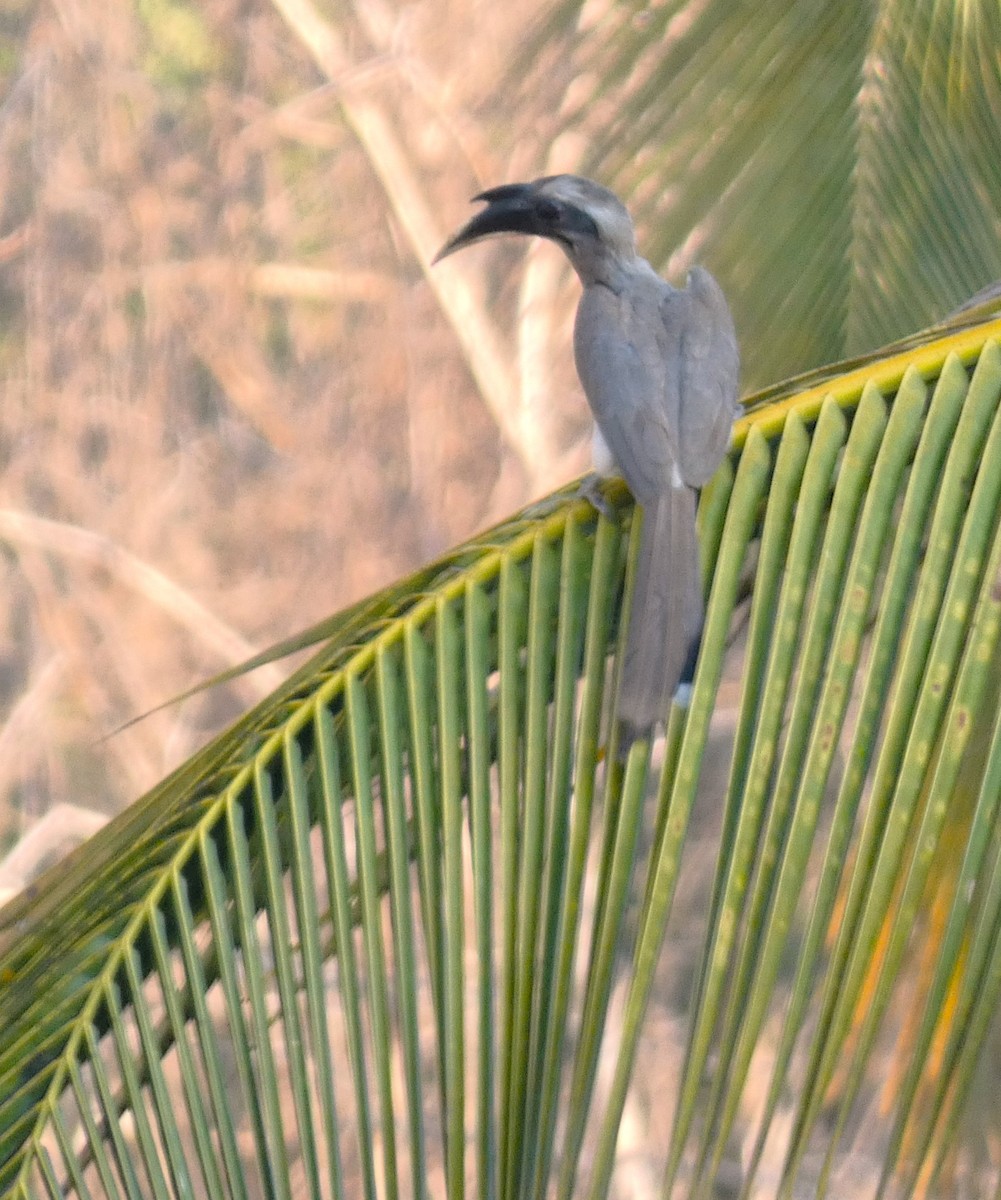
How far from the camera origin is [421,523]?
479 centimetres

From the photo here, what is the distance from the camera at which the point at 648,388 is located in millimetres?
1395

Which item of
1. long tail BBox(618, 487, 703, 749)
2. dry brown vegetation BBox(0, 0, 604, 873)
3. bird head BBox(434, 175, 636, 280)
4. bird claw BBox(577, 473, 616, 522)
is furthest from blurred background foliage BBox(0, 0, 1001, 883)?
long tail BBox(618, 487, 703, 749)

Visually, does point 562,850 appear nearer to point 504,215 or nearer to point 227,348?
point 504,215

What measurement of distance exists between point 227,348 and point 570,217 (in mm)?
3270

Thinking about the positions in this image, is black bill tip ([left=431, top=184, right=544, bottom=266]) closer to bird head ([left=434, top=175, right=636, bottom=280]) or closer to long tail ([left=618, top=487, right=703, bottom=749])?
bird head ([left=434, top=175, right=636, bottom=280])

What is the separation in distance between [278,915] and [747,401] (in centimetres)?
66

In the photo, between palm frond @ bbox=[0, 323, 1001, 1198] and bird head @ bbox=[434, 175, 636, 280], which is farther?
bird head @ bbox=[434, 175, 636, 280]

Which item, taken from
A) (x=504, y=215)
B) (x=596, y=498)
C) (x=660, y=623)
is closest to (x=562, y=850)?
(x=660, y=623)

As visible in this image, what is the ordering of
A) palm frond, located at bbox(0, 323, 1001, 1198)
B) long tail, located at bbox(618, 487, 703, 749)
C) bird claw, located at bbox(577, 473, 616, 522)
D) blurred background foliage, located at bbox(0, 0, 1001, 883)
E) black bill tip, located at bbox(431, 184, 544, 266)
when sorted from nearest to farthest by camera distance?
palm frond, located at bbox(0, 323, 1001, 1198) < long tail, located at bbox(618, 487, 703, 749) < bird claw, located at bbox(577, 473, 616, 522) < black bill tip, located at bbox(431, 184, 544, 266) < blurred background foliage, located at bbox(0, 0, 1001, 883)

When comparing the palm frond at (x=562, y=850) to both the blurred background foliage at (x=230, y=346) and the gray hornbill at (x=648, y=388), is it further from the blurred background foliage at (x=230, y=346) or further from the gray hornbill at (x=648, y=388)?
the blurred background foliage at (x=230, y=346)

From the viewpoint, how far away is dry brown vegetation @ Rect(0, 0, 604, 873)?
4.63 metres

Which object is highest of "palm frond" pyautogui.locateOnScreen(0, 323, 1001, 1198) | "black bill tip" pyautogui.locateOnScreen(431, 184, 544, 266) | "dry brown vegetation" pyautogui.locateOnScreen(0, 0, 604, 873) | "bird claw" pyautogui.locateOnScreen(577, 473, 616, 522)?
"dry brown vegetation" pyautogui.locateOnScreen(0, 0, 604, 873)

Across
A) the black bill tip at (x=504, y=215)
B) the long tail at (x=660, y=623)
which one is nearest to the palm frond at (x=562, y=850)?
the long tail at (x=660, y=623)

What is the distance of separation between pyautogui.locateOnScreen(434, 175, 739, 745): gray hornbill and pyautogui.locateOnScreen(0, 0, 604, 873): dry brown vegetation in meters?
2.97
